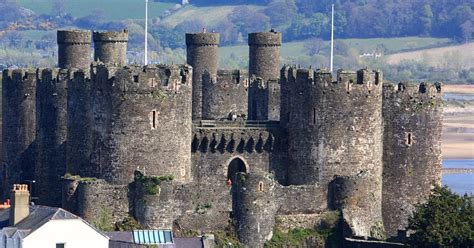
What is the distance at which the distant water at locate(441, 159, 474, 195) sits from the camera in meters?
110

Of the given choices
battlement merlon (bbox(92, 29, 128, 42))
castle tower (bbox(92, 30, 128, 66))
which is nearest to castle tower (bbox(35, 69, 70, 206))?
castle tower (bbox(92, 30, 128, 66))

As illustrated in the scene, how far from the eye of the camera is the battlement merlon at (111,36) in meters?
72.5

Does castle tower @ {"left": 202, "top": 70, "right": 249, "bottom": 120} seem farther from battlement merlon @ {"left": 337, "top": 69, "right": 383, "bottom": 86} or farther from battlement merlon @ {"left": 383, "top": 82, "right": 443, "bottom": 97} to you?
battlement merlon @ {"left": 337, "top": 69, "right": 383, "bottom": 86}

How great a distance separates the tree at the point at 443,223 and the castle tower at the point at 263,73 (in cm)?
1117

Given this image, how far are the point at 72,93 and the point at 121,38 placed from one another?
6.90 metres

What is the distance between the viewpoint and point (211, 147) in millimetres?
67062

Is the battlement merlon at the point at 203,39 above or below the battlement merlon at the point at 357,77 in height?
above

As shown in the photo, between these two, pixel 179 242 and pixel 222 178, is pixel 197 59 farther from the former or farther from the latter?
pixel 179 242

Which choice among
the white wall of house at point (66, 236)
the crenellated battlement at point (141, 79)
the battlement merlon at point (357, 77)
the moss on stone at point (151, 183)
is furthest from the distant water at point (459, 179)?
the white wall of house at point (66, 236)

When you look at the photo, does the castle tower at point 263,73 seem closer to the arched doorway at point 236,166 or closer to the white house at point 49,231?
the arched doorway at point 236,166

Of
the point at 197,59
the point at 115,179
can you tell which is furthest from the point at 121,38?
the point at 115,179

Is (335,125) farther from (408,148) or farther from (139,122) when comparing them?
(139,122)

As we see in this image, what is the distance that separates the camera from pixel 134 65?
63.9 metres

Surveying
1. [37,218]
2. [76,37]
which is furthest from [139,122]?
[76,37]
